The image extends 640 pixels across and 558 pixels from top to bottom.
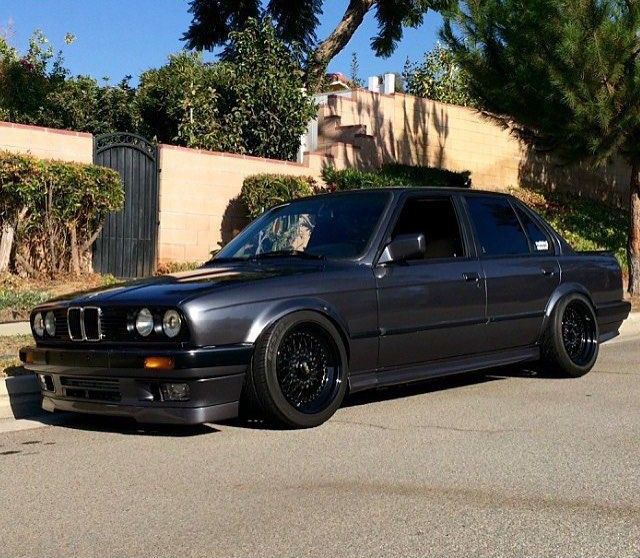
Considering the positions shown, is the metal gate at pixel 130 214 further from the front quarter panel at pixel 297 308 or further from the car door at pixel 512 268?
the front quarter panel at pixel 297 308

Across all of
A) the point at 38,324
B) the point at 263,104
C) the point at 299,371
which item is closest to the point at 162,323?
the point at 299,371

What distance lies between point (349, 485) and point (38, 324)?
8.84 feet

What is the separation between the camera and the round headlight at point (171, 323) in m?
5.81

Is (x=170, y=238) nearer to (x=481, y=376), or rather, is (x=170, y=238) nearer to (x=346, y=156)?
(x=346, y=156)

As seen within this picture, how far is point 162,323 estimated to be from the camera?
585cm

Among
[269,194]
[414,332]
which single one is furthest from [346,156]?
[414,332]

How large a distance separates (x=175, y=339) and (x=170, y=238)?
29.3 ft

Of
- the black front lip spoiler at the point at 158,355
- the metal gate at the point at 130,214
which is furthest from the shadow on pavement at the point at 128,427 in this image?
the metal gate at the point at 130,214

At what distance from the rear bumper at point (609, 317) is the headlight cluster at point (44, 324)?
4.62 m

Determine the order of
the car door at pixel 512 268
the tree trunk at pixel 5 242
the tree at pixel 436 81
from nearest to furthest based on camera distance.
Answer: the car door at pixel 512 268, the tree trunk at pixel 5 242, the tree at pixel 436 81

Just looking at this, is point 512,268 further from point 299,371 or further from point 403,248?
point 299,371

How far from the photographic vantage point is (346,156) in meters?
17.7

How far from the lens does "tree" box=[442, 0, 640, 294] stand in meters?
12.9

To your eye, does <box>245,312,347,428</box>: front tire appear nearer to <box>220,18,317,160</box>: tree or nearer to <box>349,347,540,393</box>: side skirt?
<box>349,347,540,393</box>: side skirt
